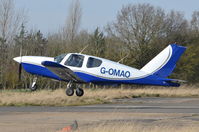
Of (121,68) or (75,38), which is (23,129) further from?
(75,38)

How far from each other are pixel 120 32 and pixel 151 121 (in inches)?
1635

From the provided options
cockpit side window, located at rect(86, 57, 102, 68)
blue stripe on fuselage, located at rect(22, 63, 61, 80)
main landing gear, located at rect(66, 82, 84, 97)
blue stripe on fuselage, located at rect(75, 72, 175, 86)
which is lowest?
main landing gear, located at rect(66, 82, 84, 97)

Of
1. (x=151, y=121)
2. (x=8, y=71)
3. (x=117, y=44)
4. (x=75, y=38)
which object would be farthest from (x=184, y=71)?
(x=151, y=121)

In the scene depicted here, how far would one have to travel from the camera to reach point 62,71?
25922mm

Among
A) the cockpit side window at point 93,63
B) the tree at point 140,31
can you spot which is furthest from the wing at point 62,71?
the tree at point 140,31

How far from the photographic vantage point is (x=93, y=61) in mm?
26109

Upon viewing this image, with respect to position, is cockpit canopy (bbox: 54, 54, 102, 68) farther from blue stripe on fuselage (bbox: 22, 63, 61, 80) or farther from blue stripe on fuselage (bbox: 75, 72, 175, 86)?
blue stripe on fuselage (bbox: 22, 63, 61, 80)

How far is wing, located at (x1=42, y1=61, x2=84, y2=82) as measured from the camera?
82.4ft

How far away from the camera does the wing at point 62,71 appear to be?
2513cm

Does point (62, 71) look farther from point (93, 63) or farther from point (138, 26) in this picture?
point (138, 26)

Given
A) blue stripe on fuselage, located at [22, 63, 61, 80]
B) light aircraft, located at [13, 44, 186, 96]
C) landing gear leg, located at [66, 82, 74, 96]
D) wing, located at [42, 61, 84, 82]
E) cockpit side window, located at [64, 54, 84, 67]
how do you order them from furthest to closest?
blue stripe on fuselage, located at [22, 63, 61, 80]
landing gear leg, located at [66, 82, 74, 96]
cockpit side window, located at [64, 54, 84, 67]
light aircraft, located at [13, 44, 186, 96]
wing, located at [42, 61, 84, 82]

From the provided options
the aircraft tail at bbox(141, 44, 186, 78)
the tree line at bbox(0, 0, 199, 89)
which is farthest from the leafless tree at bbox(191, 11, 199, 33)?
the aircraft tail at bbox(141, 44, 186, 78)

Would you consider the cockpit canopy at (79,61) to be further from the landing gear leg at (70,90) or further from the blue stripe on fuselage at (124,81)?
the landing gear leg at (70,90)

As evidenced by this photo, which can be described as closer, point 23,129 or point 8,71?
point 23,129
